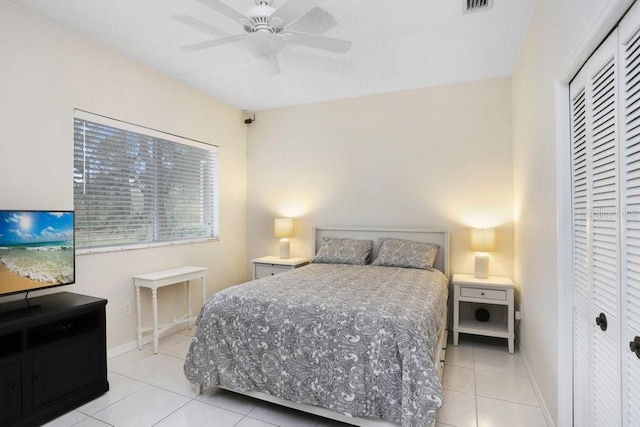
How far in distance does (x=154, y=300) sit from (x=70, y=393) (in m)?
0.95

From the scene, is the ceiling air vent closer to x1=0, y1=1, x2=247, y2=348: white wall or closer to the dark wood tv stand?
x1=0, y1=1, x2=247, y2=348: white wall

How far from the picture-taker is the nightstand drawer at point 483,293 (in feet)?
10.1

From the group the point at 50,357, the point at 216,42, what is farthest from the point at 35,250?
the point at 216,42

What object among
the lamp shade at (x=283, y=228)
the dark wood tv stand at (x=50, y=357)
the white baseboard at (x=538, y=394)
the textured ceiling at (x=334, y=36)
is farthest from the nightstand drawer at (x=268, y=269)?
the white baseboard at (x=538, y=394)

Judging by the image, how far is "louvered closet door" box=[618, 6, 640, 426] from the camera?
1078 millimetres

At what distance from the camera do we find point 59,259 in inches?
92.2

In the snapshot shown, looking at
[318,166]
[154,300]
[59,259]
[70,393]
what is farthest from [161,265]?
[318,166]

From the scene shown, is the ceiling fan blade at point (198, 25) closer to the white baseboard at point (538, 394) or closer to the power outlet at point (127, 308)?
the power outlet at point (127, 308)

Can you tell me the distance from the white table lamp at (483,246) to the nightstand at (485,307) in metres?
0.08

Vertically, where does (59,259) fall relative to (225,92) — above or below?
below

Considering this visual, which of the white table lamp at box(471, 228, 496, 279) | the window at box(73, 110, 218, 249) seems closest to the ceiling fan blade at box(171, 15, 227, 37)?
the window at box(73, 110, 218, 249)

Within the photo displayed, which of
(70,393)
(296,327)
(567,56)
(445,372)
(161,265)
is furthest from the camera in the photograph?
(161,265)

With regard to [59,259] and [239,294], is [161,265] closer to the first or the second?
[59,259]

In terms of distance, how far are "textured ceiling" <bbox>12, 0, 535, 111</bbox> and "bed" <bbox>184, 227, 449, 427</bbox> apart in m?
1.98
